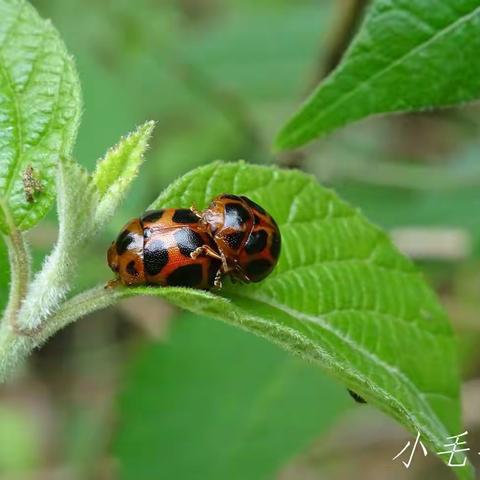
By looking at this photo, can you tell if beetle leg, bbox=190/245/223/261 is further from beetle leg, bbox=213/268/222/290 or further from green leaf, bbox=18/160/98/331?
green leaf, bbox=18/160/98/331

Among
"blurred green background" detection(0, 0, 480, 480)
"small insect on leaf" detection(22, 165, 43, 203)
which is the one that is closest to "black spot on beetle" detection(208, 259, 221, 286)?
"small insect on leaf" detection(22, 165, 43, 203)

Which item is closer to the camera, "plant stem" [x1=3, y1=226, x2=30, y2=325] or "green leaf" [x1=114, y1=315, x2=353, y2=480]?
"plant stem" [x1=3, y1=226, x2=30, y2=325]

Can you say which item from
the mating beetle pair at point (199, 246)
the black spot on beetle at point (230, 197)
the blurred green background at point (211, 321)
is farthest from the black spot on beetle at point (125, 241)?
the blurred green background at point (211, 321)

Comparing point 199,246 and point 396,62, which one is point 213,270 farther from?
point 396,62

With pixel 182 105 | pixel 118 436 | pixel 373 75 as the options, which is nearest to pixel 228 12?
pixel 182 105

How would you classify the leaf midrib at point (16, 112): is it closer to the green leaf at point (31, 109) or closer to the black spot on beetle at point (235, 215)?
the green leaf at point (31, 109)

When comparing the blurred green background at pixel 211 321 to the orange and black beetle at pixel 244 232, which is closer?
the orange and black beetle at pixel 244 232

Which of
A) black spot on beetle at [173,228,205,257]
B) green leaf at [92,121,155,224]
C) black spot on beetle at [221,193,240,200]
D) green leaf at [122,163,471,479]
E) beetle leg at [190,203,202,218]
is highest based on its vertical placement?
green leaf at [92,121,155,224]
